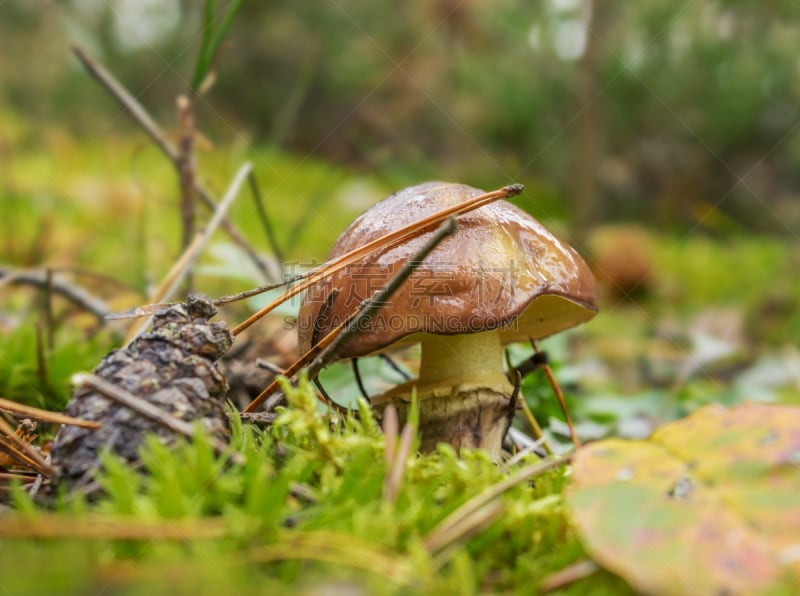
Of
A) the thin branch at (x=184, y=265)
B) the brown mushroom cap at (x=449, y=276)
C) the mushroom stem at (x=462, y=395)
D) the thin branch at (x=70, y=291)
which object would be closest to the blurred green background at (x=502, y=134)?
the thin branch at (x=70, y=291)

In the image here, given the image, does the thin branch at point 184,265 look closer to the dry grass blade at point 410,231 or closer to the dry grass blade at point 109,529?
the dry grass blade at point 410,231

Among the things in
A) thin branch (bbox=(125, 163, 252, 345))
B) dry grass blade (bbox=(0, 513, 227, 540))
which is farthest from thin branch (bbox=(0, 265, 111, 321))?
dry grass blade (bbox=(0, 513, 227, 540))

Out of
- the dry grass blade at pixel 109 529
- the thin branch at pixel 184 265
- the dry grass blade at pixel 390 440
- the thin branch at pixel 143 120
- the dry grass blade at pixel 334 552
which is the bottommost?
the dry grass blade at pixel 334 552

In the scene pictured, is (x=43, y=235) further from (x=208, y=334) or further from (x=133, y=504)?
(x=133, y=504)

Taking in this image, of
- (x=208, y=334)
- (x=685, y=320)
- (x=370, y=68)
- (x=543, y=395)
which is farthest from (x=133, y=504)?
(x=370, y=68)

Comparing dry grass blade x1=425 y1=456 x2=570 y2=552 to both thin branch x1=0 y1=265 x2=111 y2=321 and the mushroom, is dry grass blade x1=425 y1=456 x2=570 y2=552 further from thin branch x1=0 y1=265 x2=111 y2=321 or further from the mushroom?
thin branch x1=0 y1=265 x2=111 y2=321

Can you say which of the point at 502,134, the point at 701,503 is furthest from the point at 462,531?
the point at 502,134

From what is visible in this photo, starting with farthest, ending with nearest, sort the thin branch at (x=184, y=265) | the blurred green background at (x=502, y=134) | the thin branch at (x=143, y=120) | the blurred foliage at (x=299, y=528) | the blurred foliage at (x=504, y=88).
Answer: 1. the blurred foliage at (x=504, y=88)
2. the blurred green background at (x=502, y=134)
3. the thin branch at (x=143, y=120)
4. the thin branch at (x=184, y=265)
5. the blurred foliage at (x=299, y=528)
